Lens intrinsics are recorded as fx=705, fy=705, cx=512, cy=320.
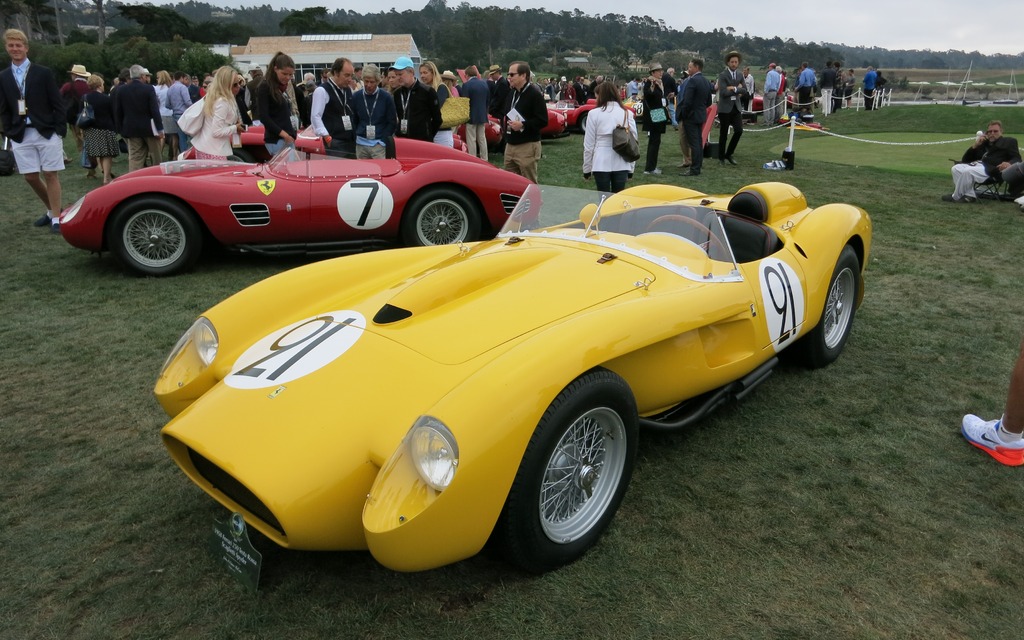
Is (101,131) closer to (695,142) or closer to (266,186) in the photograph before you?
(266,186)

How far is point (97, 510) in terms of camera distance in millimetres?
2879

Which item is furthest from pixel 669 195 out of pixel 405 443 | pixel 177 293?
pixel 177 293

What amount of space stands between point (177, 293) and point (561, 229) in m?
3.62

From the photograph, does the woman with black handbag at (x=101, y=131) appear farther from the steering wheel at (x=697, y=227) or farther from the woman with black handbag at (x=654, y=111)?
the steering wheel at (x=697, y=227)

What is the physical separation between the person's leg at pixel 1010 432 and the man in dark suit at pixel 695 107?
8.33 meters

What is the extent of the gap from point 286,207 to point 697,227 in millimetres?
3958

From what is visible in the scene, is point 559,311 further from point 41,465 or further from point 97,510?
point 41,465

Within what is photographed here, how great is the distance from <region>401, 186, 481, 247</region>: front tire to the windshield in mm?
2772

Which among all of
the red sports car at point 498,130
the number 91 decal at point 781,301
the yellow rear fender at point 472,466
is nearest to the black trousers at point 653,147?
the red sports car at point 498,130

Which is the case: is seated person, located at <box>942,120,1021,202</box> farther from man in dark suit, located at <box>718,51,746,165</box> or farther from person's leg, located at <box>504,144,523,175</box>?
person's leg, located at <box>504,144,523,175</box>

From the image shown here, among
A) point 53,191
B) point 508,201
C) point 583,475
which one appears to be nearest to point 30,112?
point 53,191

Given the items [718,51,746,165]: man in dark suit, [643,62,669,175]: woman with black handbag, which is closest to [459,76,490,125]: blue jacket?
[643,62,669,175]: woman with black handbag

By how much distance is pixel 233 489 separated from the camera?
7.70 feet

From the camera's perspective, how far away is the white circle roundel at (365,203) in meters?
6.32
